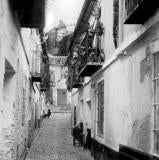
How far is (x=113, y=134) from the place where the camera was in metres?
11.2

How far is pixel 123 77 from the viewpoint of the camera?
32.9ft

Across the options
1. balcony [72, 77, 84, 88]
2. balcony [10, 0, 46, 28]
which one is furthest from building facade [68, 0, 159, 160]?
balcony [72, 77, 84, 88]

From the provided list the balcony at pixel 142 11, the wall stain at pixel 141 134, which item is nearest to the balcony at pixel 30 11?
the balcony at pixel 142 11

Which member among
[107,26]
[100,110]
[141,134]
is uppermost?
[107,26]

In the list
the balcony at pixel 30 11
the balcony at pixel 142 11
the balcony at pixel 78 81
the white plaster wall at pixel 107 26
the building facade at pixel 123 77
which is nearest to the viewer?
the balcony at pixel 142 11

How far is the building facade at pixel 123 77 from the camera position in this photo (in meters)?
7.37

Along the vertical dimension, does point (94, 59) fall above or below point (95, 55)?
below

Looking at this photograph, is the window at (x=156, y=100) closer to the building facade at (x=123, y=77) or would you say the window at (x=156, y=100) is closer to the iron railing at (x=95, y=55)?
the building facade at (x=123, y=77)

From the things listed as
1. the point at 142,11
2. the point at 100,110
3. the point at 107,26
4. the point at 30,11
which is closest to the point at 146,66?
the point at 142,11

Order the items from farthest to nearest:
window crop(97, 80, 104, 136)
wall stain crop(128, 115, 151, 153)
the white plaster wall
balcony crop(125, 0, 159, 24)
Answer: window crop(97, 80, 104, 136) → the white plaster wall → wall stain crop(128, 115, 151, 153) → balcony crop(125, 0, 159, 24)

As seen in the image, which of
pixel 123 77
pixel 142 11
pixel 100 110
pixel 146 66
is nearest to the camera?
pixel 142 11

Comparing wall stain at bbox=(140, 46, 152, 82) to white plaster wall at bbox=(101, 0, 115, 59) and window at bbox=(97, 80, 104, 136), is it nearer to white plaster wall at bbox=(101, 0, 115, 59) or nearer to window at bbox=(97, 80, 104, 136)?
white plaster wall at bbox=(101, 0, 115, 59)

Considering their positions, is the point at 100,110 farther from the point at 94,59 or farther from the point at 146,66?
the point at 146,66

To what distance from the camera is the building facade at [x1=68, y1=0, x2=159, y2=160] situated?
737 centimetres
